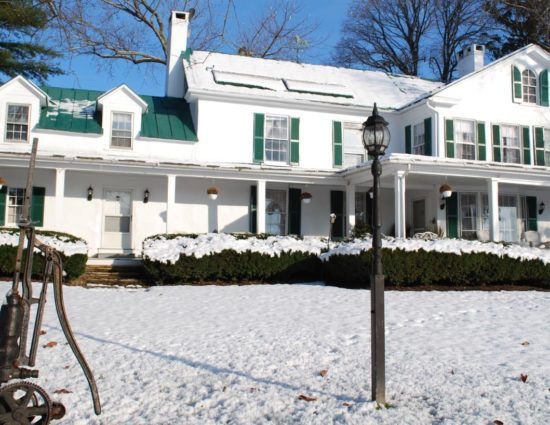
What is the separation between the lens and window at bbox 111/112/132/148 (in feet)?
49.2

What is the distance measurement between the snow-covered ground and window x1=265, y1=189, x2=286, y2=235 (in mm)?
7058

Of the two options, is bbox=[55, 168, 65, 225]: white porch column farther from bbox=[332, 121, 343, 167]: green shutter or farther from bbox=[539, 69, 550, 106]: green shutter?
bbox=[539, 69, 550, 106]: green shutter

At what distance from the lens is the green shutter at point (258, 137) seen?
1568cm

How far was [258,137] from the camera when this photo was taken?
15.8 metres

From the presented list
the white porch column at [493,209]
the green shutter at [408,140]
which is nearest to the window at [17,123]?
the green shutter at [408,140]

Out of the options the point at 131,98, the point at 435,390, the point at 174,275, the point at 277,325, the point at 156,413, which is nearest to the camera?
the point at 156,413

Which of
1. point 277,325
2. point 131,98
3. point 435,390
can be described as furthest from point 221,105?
point 435,390

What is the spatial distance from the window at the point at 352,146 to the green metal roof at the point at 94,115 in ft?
15.7

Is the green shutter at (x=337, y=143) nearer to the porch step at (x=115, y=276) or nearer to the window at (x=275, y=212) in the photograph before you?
the window at (x=275, y=212)

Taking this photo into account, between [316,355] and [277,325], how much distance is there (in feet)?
5.09

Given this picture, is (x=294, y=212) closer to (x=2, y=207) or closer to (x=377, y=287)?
(x=2, y=207)

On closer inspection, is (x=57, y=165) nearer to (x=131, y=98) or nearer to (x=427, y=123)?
(x=131, y=98)

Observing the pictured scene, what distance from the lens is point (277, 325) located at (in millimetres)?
7129

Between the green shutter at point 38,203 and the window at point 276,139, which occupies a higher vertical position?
the window at point 276,139
